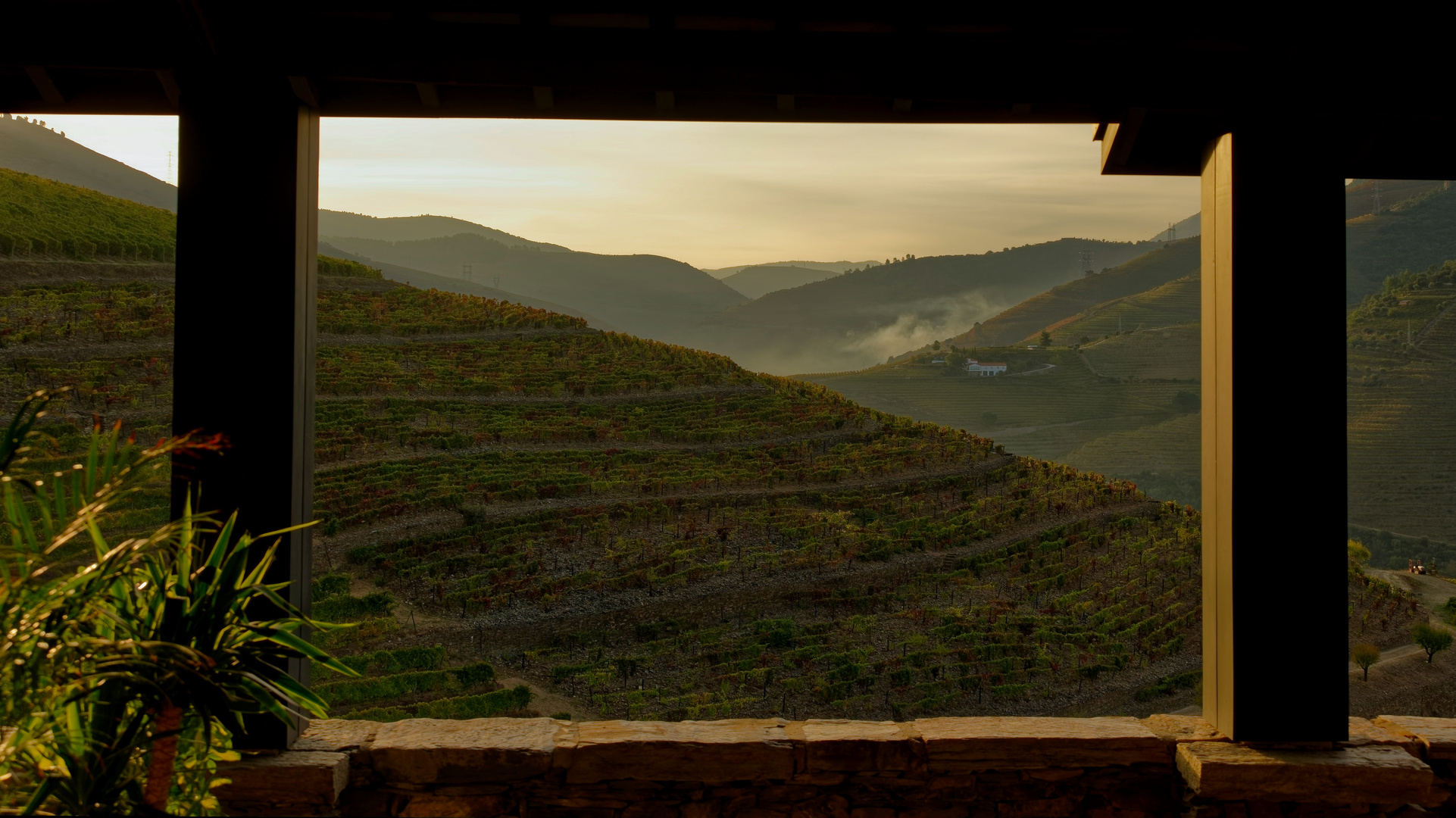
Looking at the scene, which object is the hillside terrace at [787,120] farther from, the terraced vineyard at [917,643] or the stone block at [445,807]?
the terraced vineyard at [917,643]

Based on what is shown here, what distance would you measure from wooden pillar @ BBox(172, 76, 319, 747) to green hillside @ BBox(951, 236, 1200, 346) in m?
92.7

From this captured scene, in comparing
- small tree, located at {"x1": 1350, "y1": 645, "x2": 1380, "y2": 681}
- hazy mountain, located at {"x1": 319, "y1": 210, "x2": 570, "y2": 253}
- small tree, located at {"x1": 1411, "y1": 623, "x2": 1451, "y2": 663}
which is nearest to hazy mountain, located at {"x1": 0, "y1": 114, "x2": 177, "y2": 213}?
hazy mountain, located at {"x1": 319, "y1": 210, "x2": 570, "y2": 253}

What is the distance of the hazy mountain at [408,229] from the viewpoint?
14512cm

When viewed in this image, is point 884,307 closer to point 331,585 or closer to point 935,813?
point 331,585

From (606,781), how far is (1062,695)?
23140 millimetres

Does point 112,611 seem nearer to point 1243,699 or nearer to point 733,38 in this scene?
point 733,38

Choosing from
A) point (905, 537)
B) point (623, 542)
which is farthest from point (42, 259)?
point (905, 537)

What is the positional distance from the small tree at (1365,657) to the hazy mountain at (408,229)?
12838 cm

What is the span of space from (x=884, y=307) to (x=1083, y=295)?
80.5 ft

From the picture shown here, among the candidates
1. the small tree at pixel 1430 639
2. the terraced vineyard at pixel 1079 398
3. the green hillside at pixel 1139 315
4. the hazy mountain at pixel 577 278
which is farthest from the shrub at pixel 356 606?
the hazy mountain at pixel 577 278

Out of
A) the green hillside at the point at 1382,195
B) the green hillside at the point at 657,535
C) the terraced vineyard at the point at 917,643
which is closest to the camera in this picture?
the terraced vineyard at the point at 917,643

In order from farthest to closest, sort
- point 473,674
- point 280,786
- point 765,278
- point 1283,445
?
point 765,278 < point 473,674 < point 1283,445 < point 280,786

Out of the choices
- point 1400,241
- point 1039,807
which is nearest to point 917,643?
point 1039,807

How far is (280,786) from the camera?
81.8 inches
